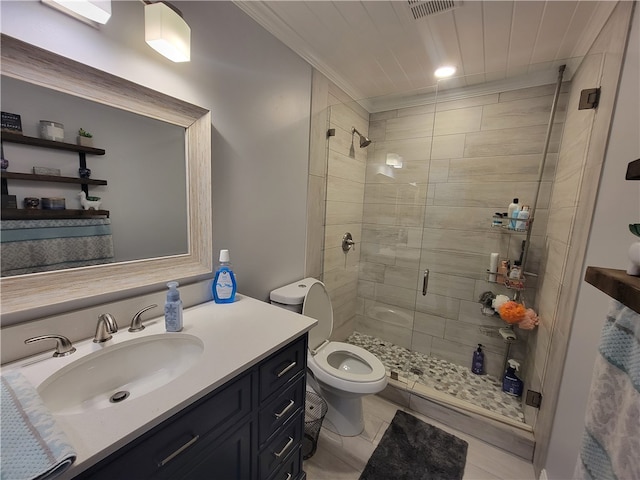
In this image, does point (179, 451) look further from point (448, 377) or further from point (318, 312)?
point (448, 377)

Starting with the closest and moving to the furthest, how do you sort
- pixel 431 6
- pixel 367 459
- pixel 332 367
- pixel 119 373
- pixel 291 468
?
pixel 119 373 → pixel 291 468 → pixel 431 6 → pixel 367 459 → pixel 332 367

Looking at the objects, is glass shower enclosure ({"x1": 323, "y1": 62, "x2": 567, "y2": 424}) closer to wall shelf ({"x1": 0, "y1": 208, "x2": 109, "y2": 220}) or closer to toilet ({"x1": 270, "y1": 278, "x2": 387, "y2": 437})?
toilet ({"x1": 270, "y1": 278, "x2": 387, "y2": 437})

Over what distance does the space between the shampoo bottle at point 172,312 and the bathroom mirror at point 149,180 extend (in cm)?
14

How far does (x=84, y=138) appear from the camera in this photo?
0.89 m

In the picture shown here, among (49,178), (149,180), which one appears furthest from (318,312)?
(49,178)

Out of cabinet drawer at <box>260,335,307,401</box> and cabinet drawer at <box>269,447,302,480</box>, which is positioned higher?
cabinet drawer at <box>260,335,307,401</box>

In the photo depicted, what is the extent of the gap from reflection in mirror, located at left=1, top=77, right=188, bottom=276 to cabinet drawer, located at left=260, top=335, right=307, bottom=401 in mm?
639

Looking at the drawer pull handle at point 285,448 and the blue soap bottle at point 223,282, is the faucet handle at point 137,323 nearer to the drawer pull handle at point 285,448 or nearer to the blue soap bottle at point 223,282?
the blue soap bottle at point 223,282

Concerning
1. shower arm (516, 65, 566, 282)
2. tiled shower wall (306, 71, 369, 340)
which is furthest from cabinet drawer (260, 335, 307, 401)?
shower arm (516, 65, 566, 282)

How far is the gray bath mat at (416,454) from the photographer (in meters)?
1.43

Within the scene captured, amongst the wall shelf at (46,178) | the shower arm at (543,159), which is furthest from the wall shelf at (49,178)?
the shower arm at (543,159)

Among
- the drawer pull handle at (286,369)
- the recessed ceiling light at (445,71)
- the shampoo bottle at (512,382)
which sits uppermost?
the recessed ceiling light at (445,71)

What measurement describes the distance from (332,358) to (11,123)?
1870 millimetres

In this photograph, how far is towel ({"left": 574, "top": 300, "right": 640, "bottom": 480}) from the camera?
1.47 feet
